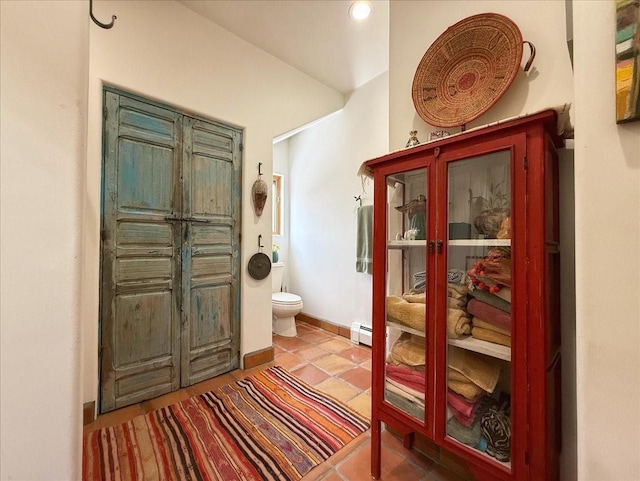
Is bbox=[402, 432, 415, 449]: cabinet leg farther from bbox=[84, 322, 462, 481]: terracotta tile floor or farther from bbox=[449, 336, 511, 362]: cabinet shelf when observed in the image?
bbox=[449, 336, 511, 362]: cabinet shelf

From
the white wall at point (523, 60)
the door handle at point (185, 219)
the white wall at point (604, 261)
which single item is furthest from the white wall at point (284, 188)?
the white wall at point (604, 261)

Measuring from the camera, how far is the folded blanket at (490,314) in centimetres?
94

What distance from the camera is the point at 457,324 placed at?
40.3 inches

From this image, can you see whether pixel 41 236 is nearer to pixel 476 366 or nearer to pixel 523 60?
pixel 476 366

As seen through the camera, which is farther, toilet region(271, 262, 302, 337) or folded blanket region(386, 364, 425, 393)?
toilet region(271, 262, 302, 337)

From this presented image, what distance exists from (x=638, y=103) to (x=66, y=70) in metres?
1.12

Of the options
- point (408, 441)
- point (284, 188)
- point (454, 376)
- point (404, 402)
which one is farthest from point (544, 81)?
point (284, 188)

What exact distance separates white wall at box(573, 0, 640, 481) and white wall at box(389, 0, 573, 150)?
1.66 feet

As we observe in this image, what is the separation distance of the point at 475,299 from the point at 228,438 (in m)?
1.45

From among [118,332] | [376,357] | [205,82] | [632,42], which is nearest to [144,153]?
[205,82]

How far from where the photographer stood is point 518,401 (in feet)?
2.86

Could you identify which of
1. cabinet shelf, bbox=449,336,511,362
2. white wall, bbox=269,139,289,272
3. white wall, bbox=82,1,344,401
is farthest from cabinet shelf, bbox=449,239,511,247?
white wall, bbox=269,139,289,272

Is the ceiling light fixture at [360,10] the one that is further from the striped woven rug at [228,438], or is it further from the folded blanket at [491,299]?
the striped woven rug at [228,438]

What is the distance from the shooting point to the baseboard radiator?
2631 millimetres
